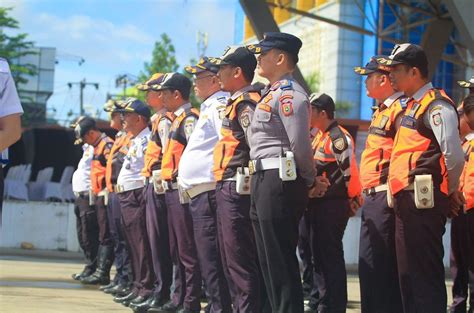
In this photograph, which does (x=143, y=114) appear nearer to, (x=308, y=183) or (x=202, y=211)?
(x=202, y=211)

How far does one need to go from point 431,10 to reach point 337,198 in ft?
41.1

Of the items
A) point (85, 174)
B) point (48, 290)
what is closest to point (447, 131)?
point (48, 290)

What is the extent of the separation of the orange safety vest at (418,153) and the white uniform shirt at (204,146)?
5.94 feet

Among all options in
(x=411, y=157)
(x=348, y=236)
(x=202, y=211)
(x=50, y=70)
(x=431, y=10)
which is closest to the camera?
(x=411, y=157)

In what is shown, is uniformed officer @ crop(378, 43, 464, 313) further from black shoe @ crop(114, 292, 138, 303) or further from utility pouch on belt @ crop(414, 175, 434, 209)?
black shoe @ crop(114, 292, 138, 303)

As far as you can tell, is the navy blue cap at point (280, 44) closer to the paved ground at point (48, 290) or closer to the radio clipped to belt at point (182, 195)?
the radio clipped to belt at point (182, 195)

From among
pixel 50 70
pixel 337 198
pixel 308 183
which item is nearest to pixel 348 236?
pixel 337 198

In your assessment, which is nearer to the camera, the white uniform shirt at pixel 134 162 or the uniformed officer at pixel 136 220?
the uniformed officer at pixel 136 220

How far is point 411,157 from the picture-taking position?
5.89 m

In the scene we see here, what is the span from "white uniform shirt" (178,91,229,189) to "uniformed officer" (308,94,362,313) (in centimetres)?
109

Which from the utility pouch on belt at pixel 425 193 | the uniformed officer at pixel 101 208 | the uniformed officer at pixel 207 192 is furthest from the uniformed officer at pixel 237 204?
the uniformed officer at pixel 101 208

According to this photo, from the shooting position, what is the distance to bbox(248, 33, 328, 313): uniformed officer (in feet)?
19.5

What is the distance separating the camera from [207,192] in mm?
7418

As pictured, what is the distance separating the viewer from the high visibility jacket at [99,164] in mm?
11648
